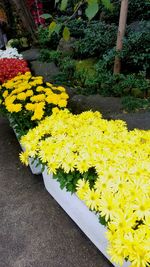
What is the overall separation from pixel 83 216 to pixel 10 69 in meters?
3.39

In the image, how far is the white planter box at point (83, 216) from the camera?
98.4 inches

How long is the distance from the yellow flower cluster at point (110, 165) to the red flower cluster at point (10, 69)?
6.75 feet

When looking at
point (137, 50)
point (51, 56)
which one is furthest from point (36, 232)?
point (51, 56)

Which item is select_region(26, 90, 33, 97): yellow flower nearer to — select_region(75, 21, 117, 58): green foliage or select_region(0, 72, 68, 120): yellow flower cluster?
select_region(0, 72, 68, 120): yellow flower cluster

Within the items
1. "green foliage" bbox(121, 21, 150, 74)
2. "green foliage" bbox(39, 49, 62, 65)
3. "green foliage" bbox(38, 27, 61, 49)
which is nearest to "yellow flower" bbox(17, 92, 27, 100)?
"green foliage" bbox(121, 21, 150, 74)

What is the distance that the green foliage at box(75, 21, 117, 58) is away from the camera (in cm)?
691

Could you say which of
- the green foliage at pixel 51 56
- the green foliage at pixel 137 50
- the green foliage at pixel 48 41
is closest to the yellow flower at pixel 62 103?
the green foliage at pixel 137 50

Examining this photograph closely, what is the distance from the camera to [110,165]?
2.33m

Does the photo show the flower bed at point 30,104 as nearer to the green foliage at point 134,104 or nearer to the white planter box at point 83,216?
the white planter box at point 83,216

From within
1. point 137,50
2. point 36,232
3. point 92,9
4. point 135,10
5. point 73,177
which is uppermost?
point 92,9

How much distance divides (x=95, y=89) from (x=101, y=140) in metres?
3.07

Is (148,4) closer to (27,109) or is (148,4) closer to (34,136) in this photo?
(27,109)

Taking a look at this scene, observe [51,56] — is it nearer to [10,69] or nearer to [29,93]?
[10,69]

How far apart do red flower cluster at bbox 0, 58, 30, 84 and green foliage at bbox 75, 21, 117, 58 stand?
7.27 ft
